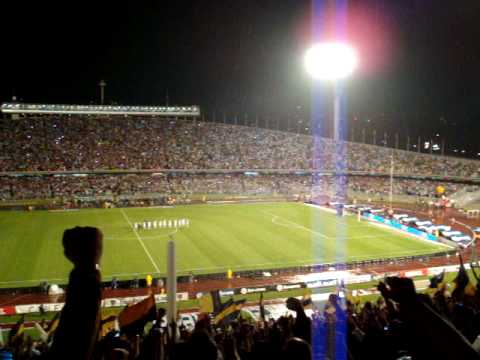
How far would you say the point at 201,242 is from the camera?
35000 millimetres

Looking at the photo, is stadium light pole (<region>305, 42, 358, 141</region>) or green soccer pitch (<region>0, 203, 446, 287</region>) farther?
stadium light pole (<region>305, 42, 358, 141</region>)

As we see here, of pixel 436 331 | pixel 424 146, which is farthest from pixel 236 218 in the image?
pixel 424 146

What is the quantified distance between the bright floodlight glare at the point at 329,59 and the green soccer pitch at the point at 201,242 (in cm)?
1759

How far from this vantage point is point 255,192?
2675 inches

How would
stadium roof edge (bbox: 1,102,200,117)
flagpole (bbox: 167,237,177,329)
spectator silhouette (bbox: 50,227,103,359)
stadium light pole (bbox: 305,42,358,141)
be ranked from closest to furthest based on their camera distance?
spectator silhouette (bbox: 50,227,103,359) → flagpole (bbox: 167,237,177,329) → stadium light pole (bbox: 305,42,358,141) → stadium roof edge (bbox: 1,102,200,117)

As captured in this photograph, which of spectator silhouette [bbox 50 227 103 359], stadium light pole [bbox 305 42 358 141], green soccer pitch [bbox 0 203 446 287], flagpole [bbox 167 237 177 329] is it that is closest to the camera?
spectator silhouette [bbox 50 227 103 359]

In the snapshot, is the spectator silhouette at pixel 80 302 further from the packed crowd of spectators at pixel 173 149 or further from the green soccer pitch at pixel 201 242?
the packed crowd of spectators at pixel 173 149

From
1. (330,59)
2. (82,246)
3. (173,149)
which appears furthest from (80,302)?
(173,149)

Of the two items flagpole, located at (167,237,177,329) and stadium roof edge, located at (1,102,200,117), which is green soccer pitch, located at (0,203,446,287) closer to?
flagpole, located at (167,237,177,329)

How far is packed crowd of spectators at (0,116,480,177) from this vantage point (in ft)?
219

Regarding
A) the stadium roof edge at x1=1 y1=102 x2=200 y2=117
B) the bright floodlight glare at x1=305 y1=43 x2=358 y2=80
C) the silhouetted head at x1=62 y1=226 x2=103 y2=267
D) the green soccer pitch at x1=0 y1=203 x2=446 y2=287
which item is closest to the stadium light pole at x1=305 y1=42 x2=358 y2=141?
the bright floodlight glare at x1=305 y1=43 x2=358 y2=80

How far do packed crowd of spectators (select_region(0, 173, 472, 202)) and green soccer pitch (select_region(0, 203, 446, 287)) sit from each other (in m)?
12.3

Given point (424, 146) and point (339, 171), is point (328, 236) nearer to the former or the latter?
point (339, 171)

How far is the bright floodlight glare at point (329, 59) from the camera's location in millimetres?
52375
